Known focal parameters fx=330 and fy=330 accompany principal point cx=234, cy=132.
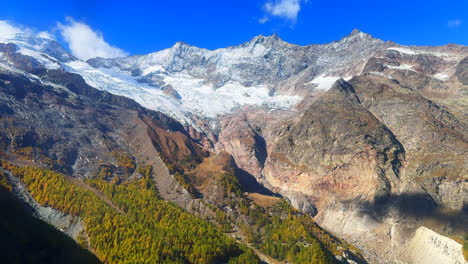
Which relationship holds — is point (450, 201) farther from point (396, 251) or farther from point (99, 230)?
point (99, 230)

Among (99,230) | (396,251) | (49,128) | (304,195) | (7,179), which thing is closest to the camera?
(99,230)

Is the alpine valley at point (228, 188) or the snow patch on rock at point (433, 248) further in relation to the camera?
the snow patch on rock at point (433, 248)

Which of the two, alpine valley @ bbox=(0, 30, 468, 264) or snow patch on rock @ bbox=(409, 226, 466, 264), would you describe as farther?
snow patch on rock @ bbox=(409, 226, 466, 264)

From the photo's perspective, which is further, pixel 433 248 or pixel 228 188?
pixel 228 188

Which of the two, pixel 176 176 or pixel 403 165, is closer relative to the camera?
pixel 176 176

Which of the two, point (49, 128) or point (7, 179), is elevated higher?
point (49, 128)

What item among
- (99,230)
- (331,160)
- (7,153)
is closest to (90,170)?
(7,153)

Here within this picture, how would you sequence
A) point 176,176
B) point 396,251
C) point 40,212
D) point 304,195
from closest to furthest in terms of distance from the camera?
point 40,212 → point 396,251 → point 176,176 → point 304,195

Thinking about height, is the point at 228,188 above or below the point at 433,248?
below

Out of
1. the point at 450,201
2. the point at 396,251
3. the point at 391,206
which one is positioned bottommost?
the point at 396,251
